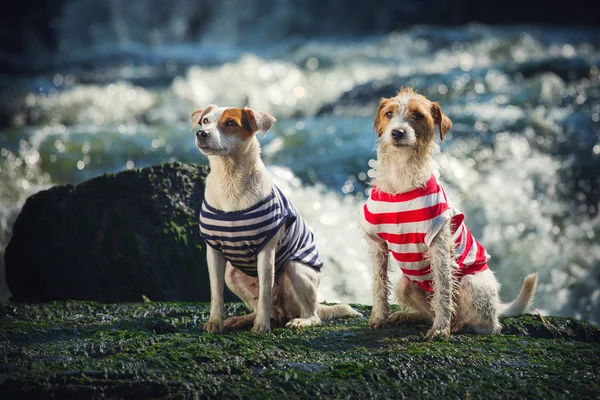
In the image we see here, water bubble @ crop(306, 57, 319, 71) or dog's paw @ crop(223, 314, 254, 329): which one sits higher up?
water bubble @ crop(306, 57, 319, 71)

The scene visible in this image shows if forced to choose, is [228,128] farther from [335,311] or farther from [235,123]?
[335,311]

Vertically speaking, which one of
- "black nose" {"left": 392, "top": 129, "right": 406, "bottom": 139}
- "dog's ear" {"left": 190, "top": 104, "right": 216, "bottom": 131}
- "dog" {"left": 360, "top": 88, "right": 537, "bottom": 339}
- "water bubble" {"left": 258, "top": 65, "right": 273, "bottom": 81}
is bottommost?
"dog" {"left": 360, "top": 88, "right": 537, "bottom": 339}

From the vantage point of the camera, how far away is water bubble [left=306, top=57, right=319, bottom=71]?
2140cm

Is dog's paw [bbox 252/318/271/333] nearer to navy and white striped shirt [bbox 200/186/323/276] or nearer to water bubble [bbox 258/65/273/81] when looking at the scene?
navy and white striped shirt [bbox 200/186/323/276]

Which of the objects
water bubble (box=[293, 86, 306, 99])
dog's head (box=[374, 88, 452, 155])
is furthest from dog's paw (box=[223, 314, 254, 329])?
water bubble (box=[293, 86, 306, 99])

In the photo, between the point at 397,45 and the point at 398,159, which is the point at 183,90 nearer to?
the point at 397,45

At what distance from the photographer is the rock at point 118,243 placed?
6492 millimetres

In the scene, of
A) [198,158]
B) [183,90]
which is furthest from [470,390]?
[183,90]

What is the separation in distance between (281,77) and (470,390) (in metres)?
16.2

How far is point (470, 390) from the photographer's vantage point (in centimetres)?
388

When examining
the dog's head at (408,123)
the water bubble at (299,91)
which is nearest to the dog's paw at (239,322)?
the dog's head at (408,123)

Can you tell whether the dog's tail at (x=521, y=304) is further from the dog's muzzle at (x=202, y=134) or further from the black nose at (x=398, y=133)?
the dog's muzzle at (x=202, y=134)

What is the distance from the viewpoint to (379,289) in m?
5.16

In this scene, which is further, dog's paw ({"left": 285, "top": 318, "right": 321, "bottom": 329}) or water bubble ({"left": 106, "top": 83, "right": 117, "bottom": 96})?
water bubble ({"left": 106, "top": 83, "right": 117, "bottom": 96})
